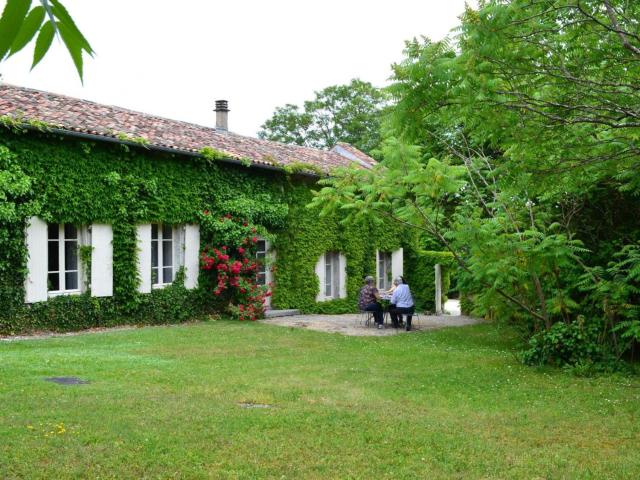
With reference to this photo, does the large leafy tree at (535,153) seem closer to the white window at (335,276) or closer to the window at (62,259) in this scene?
the window at (62,259)

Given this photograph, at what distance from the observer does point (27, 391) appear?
7230mm

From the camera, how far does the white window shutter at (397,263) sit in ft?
75.9

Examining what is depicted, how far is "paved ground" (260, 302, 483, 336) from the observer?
15214 millimetres

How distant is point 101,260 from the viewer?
14.2 metres

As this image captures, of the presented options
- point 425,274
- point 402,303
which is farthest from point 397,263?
point 402,303

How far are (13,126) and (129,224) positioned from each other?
3298 mm

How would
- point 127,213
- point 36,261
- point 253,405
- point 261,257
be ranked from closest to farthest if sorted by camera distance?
point 253,405
point 36,261
point 127,213
point 261,257

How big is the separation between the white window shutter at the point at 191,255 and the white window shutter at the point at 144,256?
114 cm

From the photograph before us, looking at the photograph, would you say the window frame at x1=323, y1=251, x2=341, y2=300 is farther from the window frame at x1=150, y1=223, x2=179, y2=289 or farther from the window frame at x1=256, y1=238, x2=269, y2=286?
the window frame at x1=150, y1=223, x2=179, y2=289

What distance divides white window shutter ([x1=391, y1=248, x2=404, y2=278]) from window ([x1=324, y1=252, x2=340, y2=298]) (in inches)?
112

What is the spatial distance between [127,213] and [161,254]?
159cm

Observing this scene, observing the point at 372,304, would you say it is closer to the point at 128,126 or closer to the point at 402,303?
the point at 402,303

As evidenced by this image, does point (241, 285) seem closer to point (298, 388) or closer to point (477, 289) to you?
point (477, 289)

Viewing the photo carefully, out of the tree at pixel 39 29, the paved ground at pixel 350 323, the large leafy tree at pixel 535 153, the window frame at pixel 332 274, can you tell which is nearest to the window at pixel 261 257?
the paved ground at pixel 350 323
